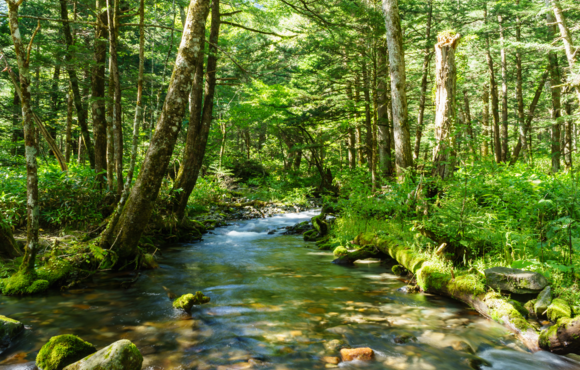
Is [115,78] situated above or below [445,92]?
above

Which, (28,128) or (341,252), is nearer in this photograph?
(28,128)

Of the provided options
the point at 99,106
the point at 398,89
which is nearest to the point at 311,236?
the point at 398,89

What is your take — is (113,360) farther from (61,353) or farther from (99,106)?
(99,106)

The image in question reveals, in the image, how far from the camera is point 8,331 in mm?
3600

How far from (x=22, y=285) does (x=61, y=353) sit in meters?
2.73

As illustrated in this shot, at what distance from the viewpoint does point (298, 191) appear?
1897 centimetres

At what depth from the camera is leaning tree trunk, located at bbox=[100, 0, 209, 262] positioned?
5.79 m

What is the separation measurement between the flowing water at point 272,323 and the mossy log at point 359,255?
597mm

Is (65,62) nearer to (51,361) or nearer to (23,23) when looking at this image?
(51,361)

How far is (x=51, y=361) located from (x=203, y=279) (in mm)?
3456

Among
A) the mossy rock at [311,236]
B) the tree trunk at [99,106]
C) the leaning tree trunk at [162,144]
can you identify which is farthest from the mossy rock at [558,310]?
the tree trunk at [99,106]

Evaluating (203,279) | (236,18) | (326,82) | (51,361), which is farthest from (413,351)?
(236,18)

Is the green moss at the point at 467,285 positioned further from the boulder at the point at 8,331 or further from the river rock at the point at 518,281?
the boulder at the point at 8,331

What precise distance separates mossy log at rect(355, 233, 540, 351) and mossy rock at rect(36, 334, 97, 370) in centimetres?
454
